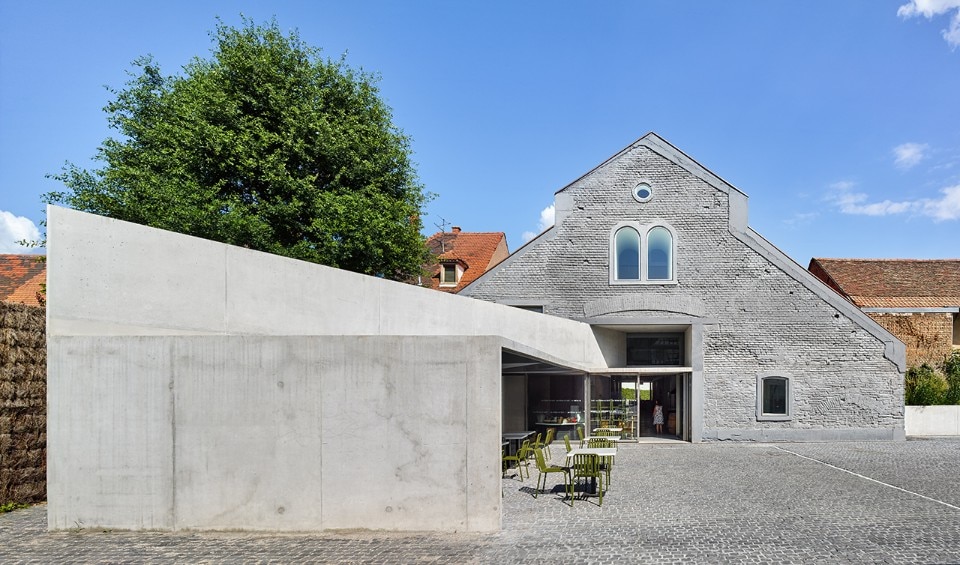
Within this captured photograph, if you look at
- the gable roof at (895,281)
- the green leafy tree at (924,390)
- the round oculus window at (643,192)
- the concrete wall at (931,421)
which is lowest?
the concrete wall at (931,421)

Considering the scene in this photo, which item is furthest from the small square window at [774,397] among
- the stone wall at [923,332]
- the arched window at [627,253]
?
the stone wall at [923,332]

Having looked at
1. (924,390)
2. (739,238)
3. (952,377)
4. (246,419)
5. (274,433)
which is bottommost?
(924,390)

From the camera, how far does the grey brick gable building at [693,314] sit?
17.6 m

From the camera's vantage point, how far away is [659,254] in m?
18.4

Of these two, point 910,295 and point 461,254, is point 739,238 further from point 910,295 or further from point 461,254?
point 461,254

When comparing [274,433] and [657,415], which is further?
[657,415]

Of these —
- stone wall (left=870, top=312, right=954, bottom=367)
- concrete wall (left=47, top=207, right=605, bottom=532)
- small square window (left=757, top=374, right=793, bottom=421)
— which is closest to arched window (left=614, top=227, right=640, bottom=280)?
small square window (left=757, top=374, right=793, bottom=421)

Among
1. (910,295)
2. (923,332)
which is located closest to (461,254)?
(910,295)

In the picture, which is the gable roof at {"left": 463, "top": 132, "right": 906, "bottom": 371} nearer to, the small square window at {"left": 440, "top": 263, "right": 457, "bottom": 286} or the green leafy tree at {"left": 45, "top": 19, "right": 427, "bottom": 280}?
the green leafy tree at {"left": 45, "top": 19, "right": 427, "bottom": 280}

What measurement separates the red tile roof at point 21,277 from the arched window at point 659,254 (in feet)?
82.4

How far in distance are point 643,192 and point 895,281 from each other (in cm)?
1567

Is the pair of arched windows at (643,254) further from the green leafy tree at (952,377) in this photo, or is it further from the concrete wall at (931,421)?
the green leafy tree at (952,377)

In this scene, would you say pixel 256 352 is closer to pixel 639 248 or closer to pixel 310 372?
pixel 310 372

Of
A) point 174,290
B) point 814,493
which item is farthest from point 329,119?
point 814,493
